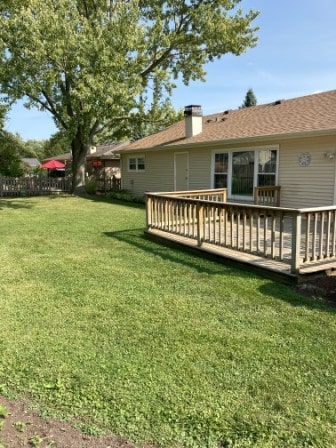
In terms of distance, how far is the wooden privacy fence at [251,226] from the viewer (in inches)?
203

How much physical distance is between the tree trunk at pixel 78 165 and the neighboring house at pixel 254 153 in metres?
3.22

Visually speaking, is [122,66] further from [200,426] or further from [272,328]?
[200,426]

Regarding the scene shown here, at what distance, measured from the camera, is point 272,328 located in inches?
148

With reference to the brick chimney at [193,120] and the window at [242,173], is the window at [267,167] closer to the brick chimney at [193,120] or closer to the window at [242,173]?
the window at [242,173]

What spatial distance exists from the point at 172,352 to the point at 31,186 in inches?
772

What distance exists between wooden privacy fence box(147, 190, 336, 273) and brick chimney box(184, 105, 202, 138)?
7056mm

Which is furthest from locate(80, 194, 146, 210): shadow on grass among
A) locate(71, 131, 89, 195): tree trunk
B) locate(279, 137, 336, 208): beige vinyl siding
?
locate(279, 137, 336, 208): beige vinyl siding

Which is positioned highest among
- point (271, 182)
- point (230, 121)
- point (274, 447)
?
point (230, 121)

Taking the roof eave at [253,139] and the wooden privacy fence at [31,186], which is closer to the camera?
the roof eave at [253,139]

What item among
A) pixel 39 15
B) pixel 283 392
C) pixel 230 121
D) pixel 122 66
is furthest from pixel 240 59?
pixel 283 392

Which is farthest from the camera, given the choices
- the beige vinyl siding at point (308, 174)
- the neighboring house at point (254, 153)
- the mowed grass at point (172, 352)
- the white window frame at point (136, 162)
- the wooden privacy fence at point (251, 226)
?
the white window frame at point (136, 162)

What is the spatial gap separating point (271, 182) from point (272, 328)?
861 cm

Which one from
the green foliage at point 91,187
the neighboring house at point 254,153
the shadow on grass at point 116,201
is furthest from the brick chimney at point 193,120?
the green foliage at point 91,187

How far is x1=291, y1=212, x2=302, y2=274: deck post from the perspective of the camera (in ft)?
16.2
